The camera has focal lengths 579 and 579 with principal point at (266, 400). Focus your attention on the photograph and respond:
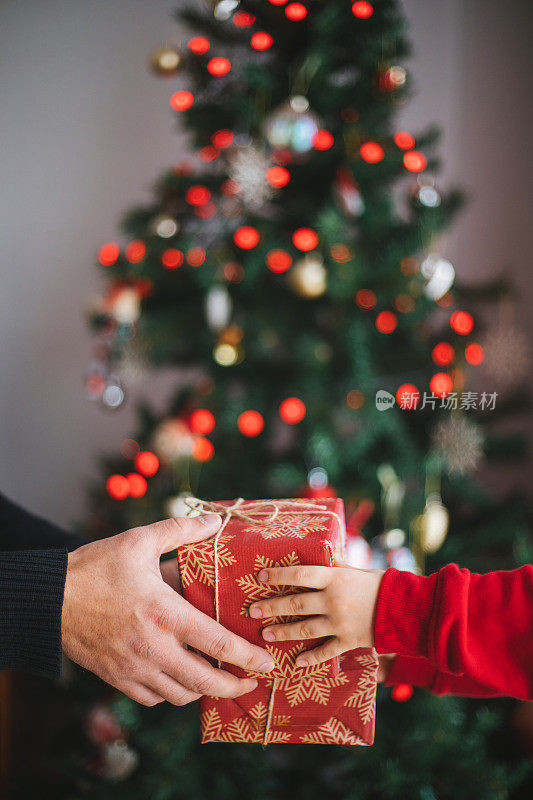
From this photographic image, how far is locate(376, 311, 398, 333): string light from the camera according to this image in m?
1.26

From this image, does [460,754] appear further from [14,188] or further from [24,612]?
[14,188]

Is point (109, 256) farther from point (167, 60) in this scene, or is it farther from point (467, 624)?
point (467, 624)

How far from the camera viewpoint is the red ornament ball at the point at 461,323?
50.3 inches

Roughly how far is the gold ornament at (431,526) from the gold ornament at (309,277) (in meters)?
0.52

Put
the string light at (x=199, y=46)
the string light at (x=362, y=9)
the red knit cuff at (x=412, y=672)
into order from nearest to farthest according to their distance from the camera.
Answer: the red knit cuff at (x=412, y=672) < the string light at (x=362, y=9) < the string light at (x=199, y=46)

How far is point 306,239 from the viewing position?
1.15 m

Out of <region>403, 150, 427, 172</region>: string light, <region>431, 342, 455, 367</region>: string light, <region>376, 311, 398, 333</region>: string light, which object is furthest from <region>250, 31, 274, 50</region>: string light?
<region>431, 342, 455, 367</region>: string light

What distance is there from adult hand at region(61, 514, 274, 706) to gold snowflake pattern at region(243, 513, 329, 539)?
60 millimetres

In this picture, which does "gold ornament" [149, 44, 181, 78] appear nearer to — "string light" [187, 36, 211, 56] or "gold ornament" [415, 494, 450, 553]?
"string light" [187, 36, 211, 56]

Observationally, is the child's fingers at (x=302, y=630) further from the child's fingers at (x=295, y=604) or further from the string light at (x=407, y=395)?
the string light at (x=407, y=395)

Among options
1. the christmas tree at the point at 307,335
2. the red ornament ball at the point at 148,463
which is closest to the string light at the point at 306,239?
the christmas tree at the point at 307,335

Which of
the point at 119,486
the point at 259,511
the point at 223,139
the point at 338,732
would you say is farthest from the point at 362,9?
the point at 338,732

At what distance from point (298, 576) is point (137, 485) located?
757 mm

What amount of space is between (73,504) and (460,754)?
144 cm
